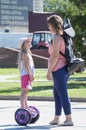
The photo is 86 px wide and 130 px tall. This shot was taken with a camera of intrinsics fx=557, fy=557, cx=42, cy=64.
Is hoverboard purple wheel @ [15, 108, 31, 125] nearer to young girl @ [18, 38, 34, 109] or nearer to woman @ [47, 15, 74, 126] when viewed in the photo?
young girl @ [18, 38, 34, 109]

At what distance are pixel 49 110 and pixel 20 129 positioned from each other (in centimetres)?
380

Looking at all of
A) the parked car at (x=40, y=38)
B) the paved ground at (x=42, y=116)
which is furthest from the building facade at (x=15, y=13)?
the paved ground at (x=42, y=116)

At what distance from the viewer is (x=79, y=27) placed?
23.0 meters

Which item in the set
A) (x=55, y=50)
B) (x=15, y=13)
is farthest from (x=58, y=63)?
(x=15, y=13)

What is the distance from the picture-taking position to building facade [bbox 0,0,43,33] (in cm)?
8669

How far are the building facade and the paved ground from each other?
70.3 m

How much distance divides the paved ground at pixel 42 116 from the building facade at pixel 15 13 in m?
70.3

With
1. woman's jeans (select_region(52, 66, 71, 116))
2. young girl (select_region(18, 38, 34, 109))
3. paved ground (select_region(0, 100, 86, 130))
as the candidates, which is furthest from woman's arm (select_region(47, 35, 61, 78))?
paved ground (select_region(0, 100, 86, 130))

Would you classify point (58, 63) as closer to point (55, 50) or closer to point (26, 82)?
point (55, 50)

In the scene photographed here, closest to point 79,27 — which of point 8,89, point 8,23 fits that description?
point 8,89

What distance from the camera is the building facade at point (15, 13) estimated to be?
86.7 m

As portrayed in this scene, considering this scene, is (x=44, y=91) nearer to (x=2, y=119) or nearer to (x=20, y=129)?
(x=2, y=119)

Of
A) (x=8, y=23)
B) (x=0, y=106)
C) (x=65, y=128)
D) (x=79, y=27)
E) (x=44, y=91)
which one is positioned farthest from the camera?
(x=8, y=23)

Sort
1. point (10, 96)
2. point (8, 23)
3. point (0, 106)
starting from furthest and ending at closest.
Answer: point (8, 23), point (10, 96), point (0, 106)
